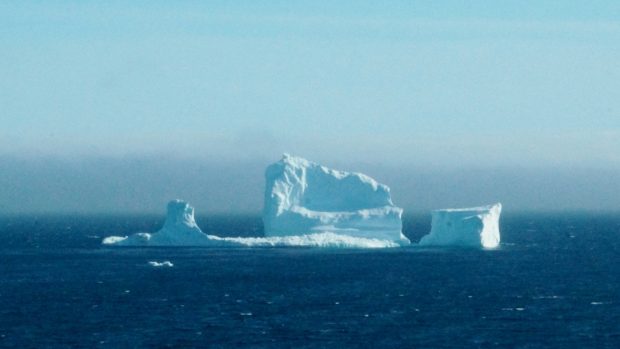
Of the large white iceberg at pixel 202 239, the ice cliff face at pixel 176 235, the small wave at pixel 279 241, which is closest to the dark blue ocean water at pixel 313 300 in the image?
the large white iceberg at pixel 202 239

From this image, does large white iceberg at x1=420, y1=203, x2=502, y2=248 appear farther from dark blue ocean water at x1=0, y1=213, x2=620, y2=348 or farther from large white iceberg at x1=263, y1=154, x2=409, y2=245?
large white iceberg at x1=263, y1=154, x2=409, y2=245

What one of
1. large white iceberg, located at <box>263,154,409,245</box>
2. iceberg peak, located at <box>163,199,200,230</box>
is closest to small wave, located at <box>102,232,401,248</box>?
large white iceberg, located at <box>263,154,409,245</box>

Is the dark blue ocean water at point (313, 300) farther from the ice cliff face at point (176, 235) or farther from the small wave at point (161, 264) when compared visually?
the ice cliff face at point (176, 235)

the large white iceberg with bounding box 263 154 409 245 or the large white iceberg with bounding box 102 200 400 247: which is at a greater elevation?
the large white iceberg with bounding box 263 154 409 245

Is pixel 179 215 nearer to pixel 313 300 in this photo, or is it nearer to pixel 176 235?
pixel 176 235

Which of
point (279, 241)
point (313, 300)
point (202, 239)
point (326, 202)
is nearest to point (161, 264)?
point (279, 241)
